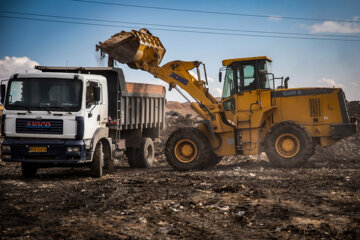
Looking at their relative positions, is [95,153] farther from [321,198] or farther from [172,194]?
[321,198]

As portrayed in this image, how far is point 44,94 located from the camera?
1139cm

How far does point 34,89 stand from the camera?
11.4 m

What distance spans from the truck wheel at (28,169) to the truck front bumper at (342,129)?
27.3ft

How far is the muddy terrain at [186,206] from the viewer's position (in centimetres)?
643

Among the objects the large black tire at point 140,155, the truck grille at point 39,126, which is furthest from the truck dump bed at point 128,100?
the truck grille at point 39,126

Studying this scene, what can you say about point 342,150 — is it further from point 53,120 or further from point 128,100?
point 53,120

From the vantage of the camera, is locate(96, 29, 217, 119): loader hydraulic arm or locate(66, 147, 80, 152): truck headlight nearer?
locate(66, 147, 80, 152): truck headlight

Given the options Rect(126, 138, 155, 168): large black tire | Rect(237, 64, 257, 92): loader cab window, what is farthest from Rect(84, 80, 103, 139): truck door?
Rect(237, 64, 257, 92): loader cab window

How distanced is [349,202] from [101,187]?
520 centimetres

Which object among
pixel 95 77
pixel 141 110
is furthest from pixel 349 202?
pixel 141 110

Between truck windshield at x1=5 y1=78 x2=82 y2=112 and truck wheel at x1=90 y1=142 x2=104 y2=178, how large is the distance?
1.31 m

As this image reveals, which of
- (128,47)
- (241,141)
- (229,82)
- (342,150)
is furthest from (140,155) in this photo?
(342,150)

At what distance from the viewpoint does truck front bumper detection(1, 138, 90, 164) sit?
1116 centimetres

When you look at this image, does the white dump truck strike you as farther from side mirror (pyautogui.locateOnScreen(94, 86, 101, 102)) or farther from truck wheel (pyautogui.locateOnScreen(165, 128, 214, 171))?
truck wheel (pyautogui.locateOnScreen(165, 128, 214, 171))
